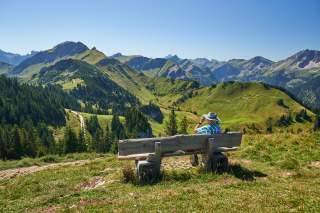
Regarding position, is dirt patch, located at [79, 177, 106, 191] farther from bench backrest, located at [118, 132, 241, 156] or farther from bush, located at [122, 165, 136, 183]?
bench backrest, located at [118, 132, 241, 156]

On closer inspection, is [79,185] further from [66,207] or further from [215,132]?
[215,132]

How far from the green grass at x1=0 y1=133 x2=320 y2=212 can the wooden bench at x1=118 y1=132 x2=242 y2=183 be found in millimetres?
777

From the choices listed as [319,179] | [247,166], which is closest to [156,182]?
[247,166]

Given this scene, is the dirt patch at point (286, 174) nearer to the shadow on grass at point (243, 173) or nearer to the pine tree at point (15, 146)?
the shadow on grass at point (243, 173)

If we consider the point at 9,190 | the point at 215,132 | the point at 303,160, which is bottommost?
the point at 9,190

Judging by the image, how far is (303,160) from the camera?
20203 mm

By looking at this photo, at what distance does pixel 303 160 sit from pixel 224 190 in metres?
7.94

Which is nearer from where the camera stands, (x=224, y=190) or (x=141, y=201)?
(x=141, y=201)

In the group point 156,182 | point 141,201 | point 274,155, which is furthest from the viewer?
point 274,155

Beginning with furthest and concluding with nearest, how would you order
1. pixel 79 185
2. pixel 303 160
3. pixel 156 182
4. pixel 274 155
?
1. pixel 274 155
2. pixel 303 160
3. pixel 79 185
4. pixel 156 182

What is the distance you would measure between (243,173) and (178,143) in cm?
368

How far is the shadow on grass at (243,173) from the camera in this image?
55.6 feet

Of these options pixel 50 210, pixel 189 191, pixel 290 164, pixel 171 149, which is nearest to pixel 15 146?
pixel 171 149

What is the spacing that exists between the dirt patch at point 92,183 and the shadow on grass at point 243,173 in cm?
697
